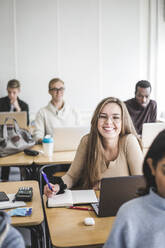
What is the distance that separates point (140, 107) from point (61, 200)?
2378 mm

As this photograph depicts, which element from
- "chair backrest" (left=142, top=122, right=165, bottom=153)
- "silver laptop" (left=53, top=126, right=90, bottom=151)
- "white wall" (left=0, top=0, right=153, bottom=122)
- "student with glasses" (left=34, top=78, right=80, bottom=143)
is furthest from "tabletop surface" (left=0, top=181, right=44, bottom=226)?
"white wall" (left=0, top=0, right=153, bottom=122)

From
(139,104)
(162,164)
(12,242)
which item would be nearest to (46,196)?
(12,242)

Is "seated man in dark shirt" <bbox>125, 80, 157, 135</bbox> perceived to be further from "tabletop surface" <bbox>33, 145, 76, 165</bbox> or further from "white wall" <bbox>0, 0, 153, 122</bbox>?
"white wall" <bbox>0, 0, 153, 122</bbox>

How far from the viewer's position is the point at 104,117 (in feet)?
6.81

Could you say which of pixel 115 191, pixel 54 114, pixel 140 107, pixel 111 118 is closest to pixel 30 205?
pixel 115 191

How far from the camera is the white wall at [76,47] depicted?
5060 mm

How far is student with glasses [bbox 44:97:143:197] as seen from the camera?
2018 mm

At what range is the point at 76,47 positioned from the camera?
522cm

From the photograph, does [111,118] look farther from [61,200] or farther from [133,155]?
[61,200]

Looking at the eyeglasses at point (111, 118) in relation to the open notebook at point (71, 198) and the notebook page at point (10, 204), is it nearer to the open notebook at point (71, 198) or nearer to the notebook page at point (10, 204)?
the open notebook at point (71, 198)

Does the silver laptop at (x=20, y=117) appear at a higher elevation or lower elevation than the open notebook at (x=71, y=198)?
higher

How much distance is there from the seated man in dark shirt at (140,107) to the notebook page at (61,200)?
2175mm

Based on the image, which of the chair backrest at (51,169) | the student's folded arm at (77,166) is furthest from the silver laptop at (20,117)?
the student's folded arm at (77,166)

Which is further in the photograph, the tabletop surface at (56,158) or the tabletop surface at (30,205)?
the tabletop surface at (56,158)
